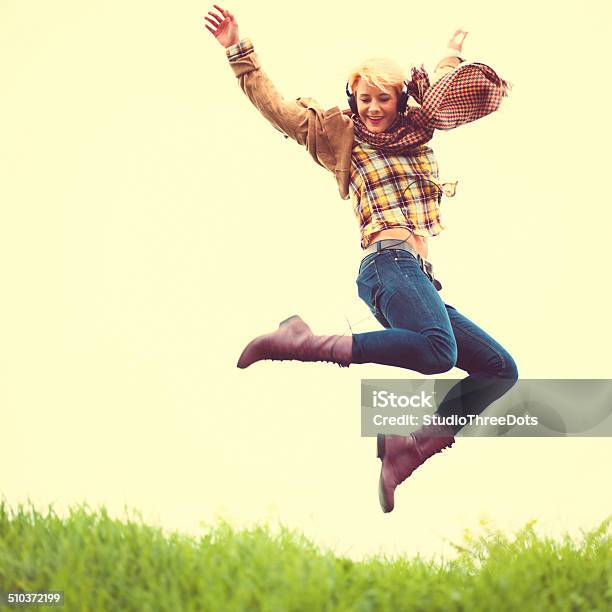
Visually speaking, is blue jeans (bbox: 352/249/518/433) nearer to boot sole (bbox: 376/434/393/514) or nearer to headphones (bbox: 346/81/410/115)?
→ boot sole (bbox: 376/434/393/514)

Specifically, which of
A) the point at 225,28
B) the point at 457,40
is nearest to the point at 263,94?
the point at 225,28

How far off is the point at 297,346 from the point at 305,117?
106 cm

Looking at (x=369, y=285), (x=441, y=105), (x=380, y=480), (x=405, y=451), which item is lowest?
(x=380, y=480)

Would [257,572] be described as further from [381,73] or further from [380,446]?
[381,73]

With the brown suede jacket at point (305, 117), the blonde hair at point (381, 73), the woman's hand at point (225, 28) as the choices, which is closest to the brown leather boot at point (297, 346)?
the brown suede jacket at point (305, 117)

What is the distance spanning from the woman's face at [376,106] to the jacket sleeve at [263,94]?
0.26 metres

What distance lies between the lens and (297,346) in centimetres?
397

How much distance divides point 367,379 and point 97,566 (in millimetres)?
1622

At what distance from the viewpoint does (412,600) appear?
3354 millimetres

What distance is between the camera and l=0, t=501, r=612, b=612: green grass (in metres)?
3.26

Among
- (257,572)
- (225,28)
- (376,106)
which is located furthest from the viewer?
(376,106)

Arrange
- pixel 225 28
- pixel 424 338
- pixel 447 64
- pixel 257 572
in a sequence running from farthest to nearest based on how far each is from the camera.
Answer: pixel 447 64
pixel 225 28
pixel 424 338
pixel 257 572

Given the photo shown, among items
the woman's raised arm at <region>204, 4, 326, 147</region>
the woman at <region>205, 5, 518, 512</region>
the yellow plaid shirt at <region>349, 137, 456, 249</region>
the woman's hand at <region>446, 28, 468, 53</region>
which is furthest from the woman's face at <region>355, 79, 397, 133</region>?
the woman's hand at <region>446, 28, 468, 53</region>

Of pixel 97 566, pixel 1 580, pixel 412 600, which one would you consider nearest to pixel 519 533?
pixel 412 600
